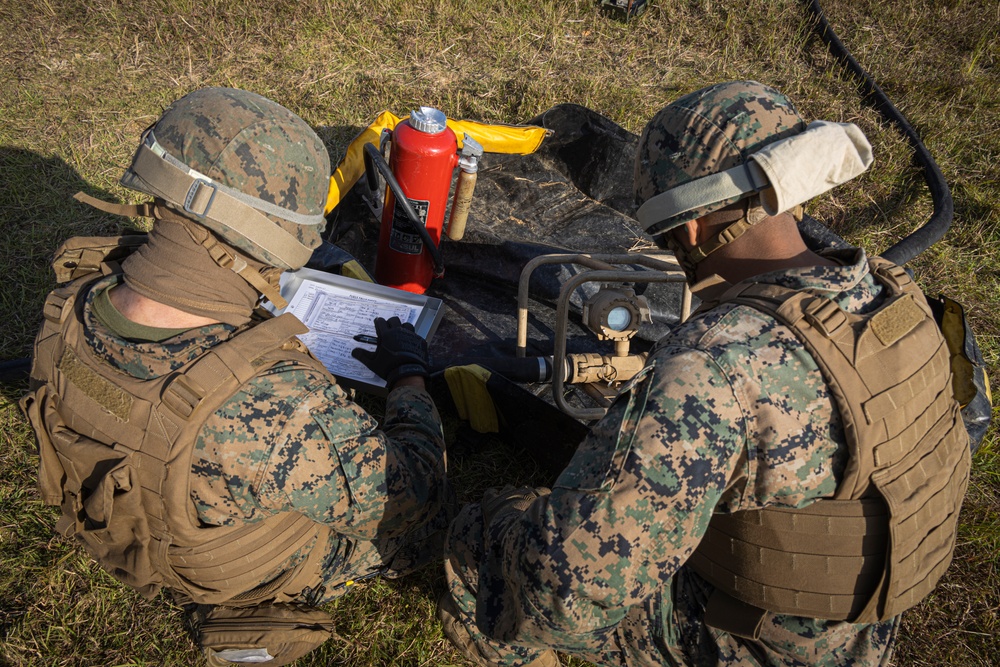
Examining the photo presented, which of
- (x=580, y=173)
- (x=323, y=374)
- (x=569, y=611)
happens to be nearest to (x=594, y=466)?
(x=569, y=611)

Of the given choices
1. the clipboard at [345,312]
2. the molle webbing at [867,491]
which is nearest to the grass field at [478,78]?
the clipboard at [345,312]

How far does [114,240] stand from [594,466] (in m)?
1.90

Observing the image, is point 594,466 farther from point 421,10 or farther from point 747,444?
point 421,10

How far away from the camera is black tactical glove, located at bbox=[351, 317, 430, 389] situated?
3.03 meters

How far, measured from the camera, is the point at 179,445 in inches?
79.1

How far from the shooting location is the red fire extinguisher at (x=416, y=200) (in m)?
3.91

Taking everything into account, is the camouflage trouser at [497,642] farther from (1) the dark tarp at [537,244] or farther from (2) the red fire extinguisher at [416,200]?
(2) the red fire extinguisher at [416,200]

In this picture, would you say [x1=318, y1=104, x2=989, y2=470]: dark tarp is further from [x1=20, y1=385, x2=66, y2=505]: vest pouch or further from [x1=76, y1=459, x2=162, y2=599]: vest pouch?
[x1=20, y1=385, x2=66, y2=505]: vest pouch

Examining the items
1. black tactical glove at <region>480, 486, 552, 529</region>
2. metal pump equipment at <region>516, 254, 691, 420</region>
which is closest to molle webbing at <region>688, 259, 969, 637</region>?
black tactical glove at <region>480, 486, 552, 529</region>

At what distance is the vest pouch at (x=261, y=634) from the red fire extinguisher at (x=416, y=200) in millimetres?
2031

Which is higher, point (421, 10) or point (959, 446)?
point (959, 446)

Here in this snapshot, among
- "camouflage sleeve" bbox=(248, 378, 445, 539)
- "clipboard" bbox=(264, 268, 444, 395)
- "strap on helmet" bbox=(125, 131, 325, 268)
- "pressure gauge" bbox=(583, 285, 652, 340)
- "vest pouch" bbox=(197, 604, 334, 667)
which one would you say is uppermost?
"strap on helmet" bbox=(125, 131, 325, 268)

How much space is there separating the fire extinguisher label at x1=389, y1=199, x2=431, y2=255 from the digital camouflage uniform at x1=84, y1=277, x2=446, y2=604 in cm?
183

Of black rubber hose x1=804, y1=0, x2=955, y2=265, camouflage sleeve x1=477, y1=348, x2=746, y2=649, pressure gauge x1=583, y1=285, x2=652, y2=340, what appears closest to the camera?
camouflage sleeve x1=477, y1=348, x2=746, y2=649
